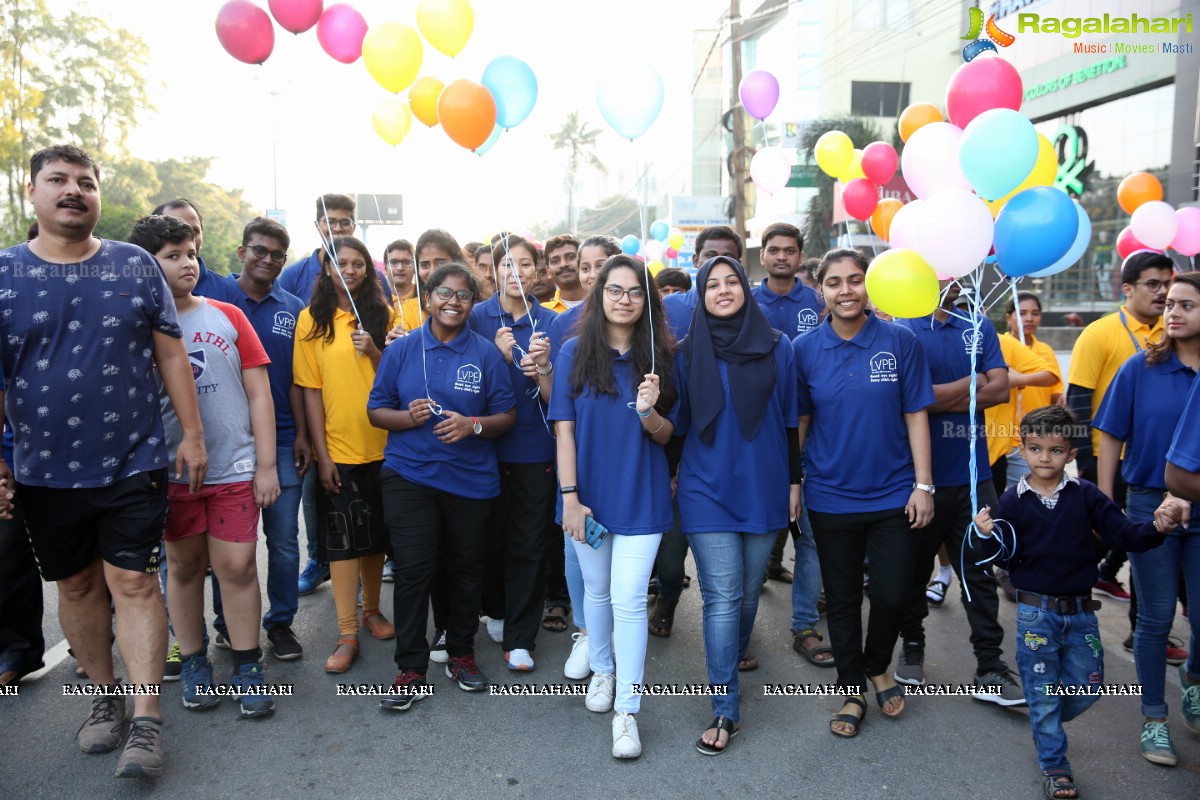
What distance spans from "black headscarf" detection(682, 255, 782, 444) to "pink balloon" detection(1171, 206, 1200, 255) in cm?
414

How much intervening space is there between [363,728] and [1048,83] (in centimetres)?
1947

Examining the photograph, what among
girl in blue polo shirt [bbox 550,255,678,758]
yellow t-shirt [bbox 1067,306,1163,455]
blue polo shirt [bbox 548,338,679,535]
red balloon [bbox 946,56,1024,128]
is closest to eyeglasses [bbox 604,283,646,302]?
girl in blue polo shirt [bbox 550,255,678,758]

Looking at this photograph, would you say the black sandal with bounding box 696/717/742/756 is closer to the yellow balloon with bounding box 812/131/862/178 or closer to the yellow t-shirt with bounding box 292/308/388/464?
the yellow t-shirt with bounding box 292/308/388/464

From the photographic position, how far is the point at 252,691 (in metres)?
3.59

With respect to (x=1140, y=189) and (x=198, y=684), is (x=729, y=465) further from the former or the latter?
(x=1140, y=189)

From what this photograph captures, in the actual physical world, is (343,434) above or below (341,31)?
below

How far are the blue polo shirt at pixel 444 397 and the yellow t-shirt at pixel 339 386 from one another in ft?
1.10

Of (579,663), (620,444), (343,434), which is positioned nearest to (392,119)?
(343,434)

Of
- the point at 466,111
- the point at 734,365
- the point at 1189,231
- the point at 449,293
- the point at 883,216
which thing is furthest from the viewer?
the point at 883,216

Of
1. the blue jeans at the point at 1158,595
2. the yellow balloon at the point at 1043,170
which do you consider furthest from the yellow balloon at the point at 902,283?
the blue jeans at the point at 1158,595

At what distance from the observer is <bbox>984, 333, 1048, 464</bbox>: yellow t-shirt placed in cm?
471

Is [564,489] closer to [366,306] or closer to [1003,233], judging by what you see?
[366,306]

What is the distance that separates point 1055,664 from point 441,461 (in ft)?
8.63

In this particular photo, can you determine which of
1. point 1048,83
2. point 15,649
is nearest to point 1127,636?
point 15,649
